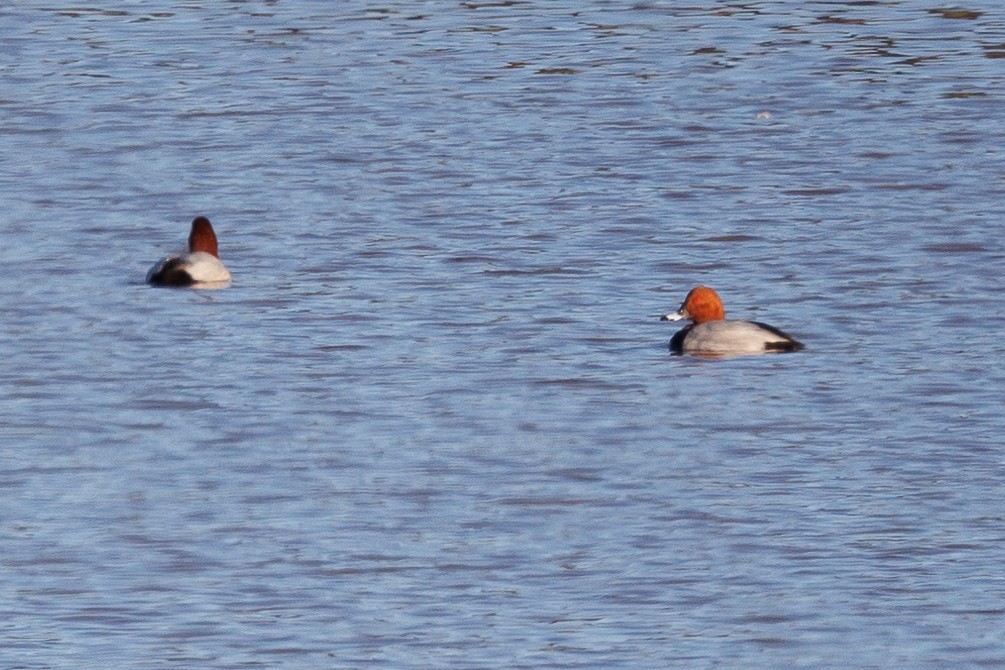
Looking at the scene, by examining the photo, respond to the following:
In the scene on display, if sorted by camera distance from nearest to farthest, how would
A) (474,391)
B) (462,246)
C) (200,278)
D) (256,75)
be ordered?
(474,391) < (200,278) < (462,246) < (256,75)

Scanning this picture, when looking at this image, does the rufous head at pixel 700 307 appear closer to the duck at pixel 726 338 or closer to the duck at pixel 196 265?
the duck at pixel 726 338

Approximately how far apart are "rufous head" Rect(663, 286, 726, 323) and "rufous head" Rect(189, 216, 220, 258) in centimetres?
365

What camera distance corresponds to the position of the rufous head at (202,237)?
17750 mm

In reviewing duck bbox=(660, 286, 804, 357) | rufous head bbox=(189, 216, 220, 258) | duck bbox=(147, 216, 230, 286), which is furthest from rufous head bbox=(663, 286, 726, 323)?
rufous head bbox=(189, 216, 220, 258)

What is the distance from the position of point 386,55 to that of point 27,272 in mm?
9912

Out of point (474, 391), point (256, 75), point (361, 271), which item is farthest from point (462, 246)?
point (256, 75)

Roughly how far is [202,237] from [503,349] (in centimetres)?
352

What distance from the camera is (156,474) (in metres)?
12.1

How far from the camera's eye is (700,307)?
619 inches

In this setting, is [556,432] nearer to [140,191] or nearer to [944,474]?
[944,474]

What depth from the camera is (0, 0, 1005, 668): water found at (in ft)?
32.7

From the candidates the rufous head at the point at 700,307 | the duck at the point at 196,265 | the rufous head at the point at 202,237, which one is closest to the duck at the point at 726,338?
the rufous head at the point at 700,307

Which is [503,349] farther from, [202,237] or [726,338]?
[202,237]

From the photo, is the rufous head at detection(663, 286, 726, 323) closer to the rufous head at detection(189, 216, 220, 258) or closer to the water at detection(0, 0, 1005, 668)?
the water at detection(0, 0, 1005, 668)
